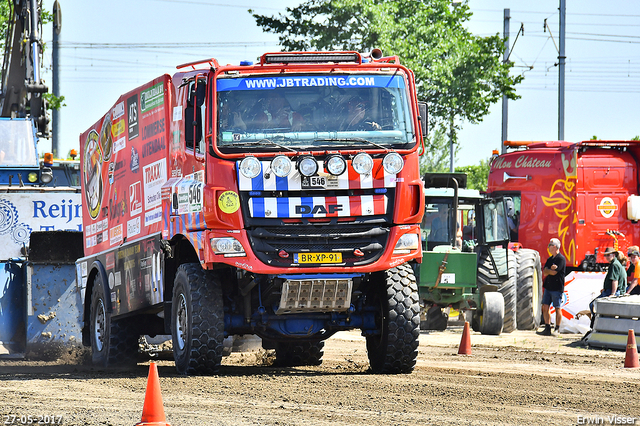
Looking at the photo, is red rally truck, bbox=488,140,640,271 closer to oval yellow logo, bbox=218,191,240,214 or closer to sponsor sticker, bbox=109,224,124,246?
sponsor sticker, bbox=109,224,124,246

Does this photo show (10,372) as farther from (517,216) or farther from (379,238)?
(517,216)

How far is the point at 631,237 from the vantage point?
890 inches

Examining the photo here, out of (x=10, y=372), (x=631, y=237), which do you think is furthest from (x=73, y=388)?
(x=631, y=237)

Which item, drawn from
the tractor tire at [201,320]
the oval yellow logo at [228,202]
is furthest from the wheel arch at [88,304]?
the oval yellow logo at [228,202]

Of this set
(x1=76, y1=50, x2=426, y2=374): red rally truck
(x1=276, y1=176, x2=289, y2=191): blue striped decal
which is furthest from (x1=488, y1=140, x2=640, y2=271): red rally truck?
(x1=276, y1=176, x2=289, y2=191): blue striped decal

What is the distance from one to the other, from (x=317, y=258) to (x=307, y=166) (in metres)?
0.96

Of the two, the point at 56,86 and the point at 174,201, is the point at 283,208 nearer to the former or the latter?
the point at 174,201

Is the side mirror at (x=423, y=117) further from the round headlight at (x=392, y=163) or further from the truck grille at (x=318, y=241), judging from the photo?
the truck grille at (x=318, y=241)

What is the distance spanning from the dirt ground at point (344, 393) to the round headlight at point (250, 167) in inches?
83.1

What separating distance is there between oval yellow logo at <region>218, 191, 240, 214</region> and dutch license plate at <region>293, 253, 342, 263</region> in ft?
2.61

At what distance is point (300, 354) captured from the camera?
13766mm

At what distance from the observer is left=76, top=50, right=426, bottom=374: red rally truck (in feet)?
34.7

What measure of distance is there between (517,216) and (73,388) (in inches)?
620

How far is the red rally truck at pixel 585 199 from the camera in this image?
887 inches
